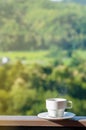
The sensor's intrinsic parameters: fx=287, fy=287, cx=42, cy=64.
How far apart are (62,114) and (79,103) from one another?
10.6ft

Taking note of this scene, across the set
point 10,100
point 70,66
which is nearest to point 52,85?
point 70,66

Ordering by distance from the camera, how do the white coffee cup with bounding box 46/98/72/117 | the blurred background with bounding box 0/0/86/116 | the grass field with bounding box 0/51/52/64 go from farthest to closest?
the blurred background with bounding box 0/0/86/116
the grass field with bounding box 0/51/52/64
the white coffee cup with bounding box 46/98/72/117

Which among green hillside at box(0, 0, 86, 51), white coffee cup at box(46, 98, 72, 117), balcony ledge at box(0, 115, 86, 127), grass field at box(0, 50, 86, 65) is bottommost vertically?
balcony ledge at box(0, 115, 86, 127)

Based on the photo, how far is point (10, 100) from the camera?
441cm

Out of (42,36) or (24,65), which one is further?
(24,65)

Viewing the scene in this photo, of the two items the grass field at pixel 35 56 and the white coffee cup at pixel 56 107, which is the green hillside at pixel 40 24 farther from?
the white coffee cup at pixel 56 107

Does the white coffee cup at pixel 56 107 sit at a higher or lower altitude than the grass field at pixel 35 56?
lower

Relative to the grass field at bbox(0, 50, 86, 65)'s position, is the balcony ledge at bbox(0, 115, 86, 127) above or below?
below

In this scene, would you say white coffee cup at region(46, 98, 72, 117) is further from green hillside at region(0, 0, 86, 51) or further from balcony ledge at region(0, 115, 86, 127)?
green hillside at region(0, 0, 86, 51)

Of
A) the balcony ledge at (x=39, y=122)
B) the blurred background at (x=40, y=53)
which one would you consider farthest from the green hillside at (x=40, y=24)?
the balcony ledge at (x=39, y=122)

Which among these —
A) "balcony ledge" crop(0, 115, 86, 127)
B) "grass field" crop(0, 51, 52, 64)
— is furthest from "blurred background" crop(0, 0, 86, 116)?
"balcony ledge" crop(0, 115, 86, 127)

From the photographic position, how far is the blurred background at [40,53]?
3.76 m

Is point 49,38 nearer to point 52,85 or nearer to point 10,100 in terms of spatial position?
point 52,85

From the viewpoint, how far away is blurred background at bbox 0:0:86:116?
3.76 metres
